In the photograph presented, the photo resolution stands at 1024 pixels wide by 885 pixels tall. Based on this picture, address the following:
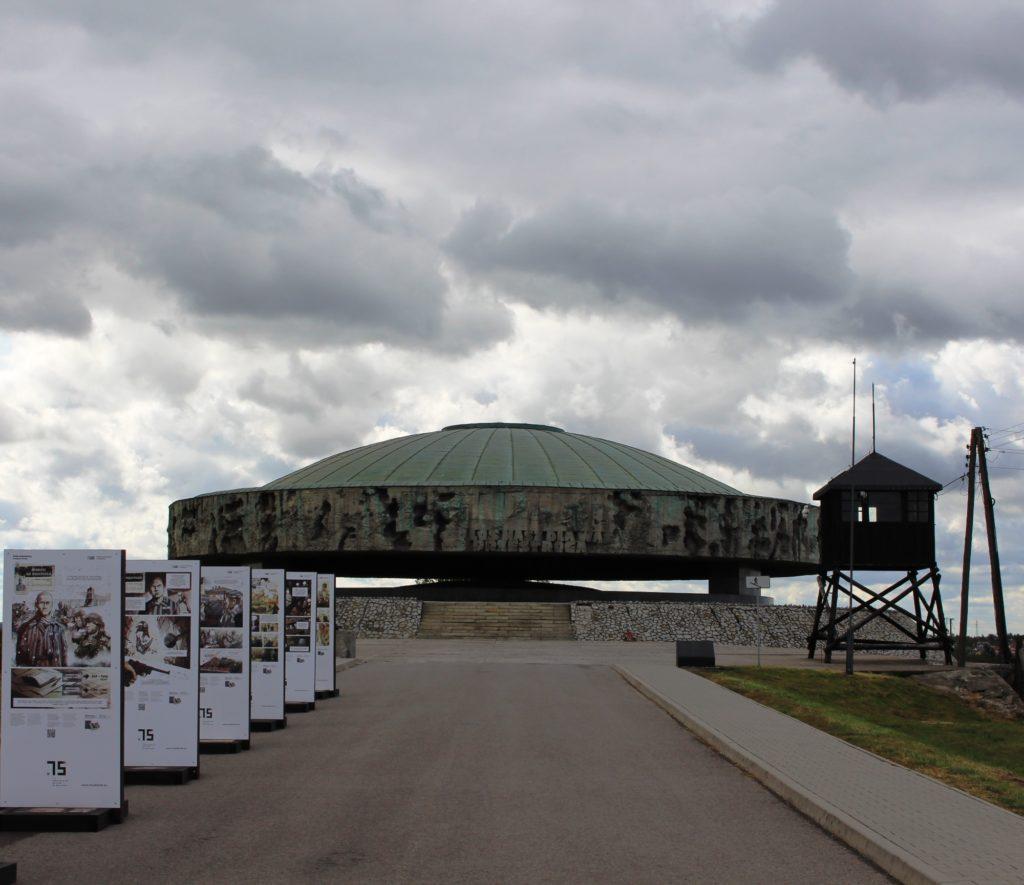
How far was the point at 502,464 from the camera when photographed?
218 feet

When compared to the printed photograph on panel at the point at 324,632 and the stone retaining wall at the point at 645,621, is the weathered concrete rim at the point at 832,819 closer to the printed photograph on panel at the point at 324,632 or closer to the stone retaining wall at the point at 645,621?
the printed photograph on panel at the point at 324,632

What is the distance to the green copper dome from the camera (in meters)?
63.7

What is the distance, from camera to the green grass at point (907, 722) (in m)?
14.0

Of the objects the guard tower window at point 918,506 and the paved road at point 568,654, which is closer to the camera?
the paved road at point 568,654

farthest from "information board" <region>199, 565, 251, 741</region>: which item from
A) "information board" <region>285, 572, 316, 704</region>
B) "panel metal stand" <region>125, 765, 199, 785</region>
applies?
"information board" <region>285, 572, 316, 704</region>

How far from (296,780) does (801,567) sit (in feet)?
197

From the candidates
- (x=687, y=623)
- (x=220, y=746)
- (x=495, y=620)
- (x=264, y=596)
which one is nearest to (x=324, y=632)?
(x=264, y=596)

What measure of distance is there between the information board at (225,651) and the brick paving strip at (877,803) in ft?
18.1

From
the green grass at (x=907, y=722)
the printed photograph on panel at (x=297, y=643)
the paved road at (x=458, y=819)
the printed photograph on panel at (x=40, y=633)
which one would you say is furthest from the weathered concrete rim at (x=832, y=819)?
the printed photograph on panel at (x=297, y=643)

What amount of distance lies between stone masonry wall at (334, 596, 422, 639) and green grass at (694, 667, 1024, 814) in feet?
72.6

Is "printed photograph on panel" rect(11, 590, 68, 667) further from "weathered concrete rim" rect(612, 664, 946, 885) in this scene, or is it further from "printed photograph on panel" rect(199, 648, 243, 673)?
"weathered concrete rim" rect(612, 664, 946, 885)

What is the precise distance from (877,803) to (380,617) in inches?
1686

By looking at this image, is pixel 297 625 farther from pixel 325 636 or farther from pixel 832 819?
pixel 832 819

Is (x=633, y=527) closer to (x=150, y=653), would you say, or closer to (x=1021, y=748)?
(x=1021, y=748)
